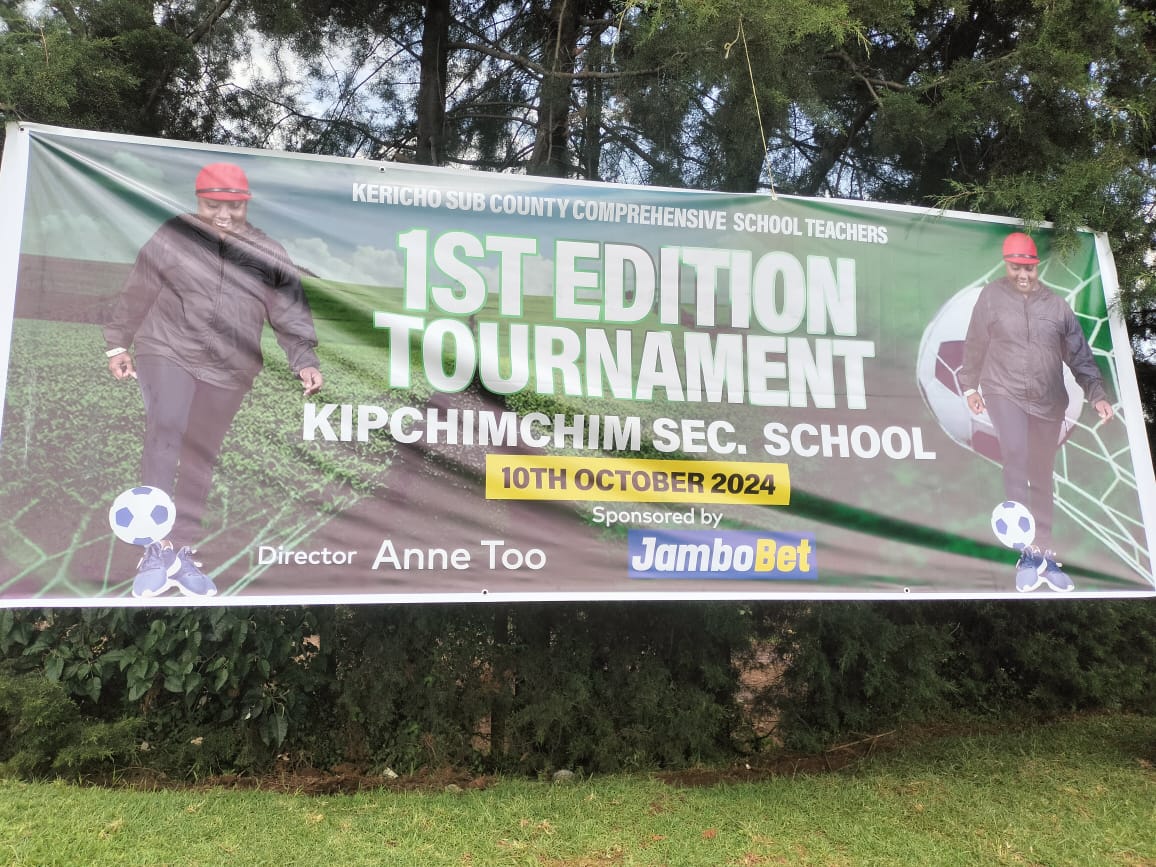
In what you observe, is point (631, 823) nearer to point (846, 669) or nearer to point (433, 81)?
point (846, 669)

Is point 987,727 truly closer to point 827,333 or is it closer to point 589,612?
point 589,612

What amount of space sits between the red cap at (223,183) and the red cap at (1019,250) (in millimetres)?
3320

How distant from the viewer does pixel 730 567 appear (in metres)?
3.40

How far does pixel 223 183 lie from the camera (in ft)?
10.7

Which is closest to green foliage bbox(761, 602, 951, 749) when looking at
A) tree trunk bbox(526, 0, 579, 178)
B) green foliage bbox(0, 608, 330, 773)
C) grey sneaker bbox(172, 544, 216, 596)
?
green foliage bbox(0, 608, 330, 773)

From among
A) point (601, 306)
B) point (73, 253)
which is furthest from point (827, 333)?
point (73, 253)

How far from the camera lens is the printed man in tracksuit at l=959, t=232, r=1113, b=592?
3.70 m

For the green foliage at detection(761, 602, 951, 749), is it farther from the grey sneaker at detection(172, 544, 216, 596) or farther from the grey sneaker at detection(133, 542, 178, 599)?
the grey sneaker at detection(133, 542, 178, 599)

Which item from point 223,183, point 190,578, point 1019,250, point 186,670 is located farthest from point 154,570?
point 1019,250

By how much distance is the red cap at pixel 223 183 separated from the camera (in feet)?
10.6

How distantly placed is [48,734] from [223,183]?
2912 millimetres

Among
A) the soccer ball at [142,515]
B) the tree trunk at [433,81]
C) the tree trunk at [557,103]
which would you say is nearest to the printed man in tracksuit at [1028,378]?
the tree trunk at [557,103]

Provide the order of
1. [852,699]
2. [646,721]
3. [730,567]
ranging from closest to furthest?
[730,567] → [646,721] → [852,699]

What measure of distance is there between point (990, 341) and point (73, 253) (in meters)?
3.79
